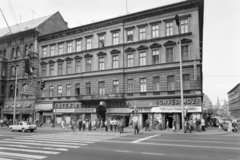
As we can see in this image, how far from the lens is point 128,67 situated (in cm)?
3256

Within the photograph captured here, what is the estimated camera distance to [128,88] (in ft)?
107

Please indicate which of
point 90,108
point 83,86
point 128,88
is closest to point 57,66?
point 83,86

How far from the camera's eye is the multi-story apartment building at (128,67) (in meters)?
28.7

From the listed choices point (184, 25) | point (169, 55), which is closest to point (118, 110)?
point (169, 55)

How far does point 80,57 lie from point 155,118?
16602 mm

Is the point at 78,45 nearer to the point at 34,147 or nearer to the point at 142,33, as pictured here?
the point at 142,33

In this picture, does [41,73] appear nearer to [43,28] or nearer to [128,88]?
[43,28]

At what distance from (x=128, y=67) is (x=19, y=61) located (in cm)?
2471

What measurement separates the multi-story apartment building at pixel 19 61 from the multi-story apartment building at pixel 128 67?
385 cm

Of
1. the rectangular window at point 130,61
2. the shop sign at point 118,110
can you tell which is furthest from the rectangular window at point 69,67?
the rectangular window at point 130,61

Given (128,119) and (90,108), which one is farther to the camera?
(90,108)

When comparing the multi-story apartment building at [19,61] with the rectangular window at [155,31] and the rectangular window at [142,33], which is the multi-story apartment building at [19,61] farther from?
the rectangular window at [155,31]

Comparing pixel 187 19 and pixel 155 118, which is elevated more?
pixel 187 19

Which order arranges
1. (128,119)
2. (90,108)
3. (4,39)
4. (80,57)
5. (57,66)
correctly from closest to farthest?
(128,119)
(90,108)
(80,57)
(57,66)
(4,39)
